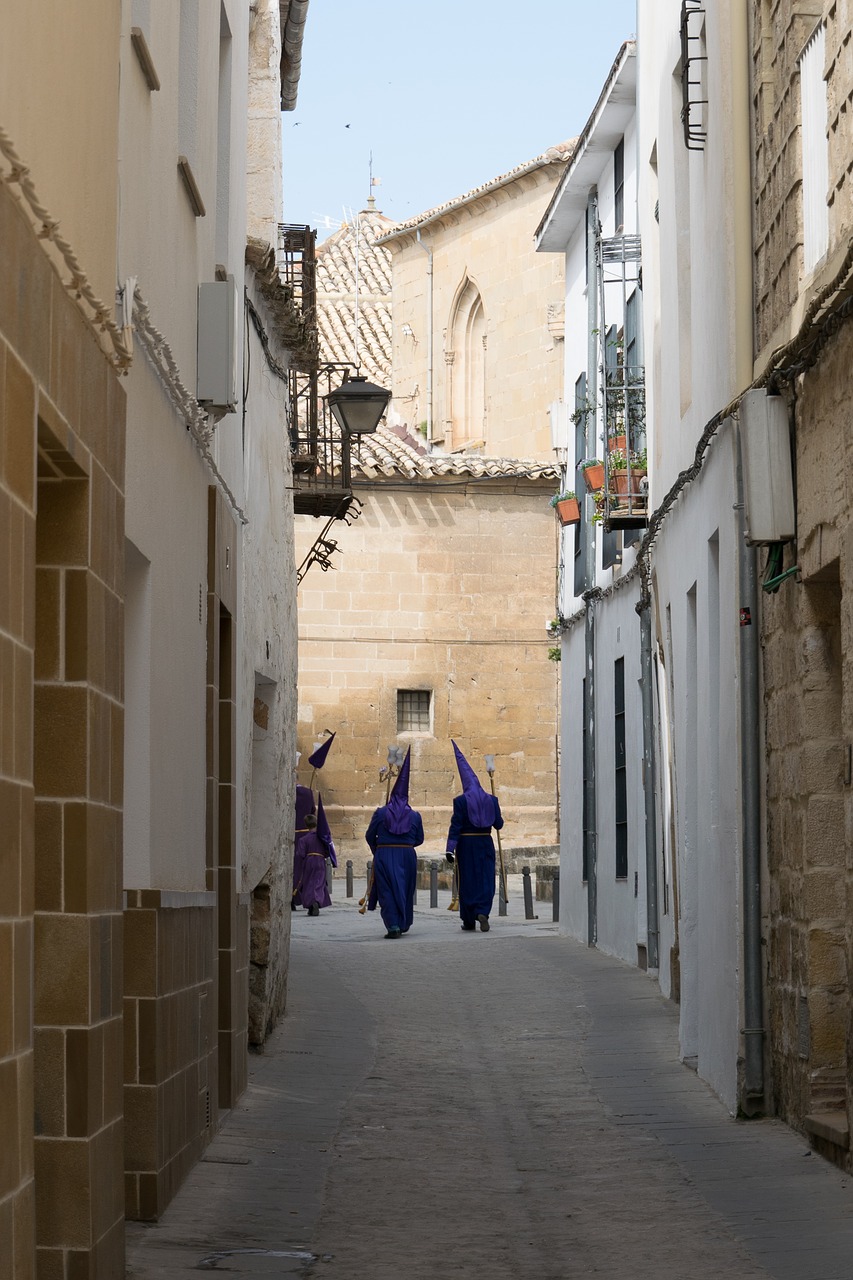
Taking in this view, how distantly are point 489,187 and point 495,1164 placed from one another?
114 ft

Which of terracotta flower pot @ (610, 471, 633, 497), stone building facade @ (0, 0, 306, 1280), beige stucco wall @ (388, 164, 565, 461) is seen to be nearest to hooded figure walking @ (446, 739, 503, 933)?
terracotta flower pot @ (610, 471, 633, 497)

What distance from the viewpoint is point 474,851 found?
2264 centimetres

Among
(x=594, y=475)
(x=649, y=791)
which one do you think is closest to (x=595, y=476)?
(x=594, y=475)

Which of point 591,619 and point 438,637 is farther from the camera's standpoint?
point 438,637

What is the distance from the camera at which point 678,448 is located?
12.9 meters

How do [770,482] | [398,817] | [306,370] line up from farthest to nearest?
[398,817]
[306,370]
[770,482]

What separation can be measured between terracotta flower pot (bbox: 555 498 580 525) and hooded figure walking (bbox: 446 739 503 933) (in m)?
3.41

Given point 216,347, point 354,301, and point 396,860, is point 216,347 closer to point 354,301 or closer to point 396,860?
point 396,860

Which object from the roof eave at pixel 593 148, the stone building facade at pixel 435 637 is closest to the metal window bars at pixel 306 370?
the roof eave at pixel 593 148

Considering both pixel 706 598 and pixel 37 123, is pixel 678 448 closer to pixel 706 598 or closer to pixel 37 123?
pixel 706 598

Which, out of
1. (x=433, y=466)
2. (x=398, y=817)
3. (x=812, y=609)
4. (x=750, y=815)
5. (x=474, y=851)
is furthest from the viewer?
(x=433, y=466)

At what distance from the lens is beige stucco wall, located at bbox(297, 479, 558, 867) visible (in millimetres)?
35594

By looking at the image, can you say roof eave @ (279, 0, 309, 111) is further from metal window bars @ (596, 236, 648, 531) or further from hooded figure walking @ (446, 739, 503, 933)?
hooded figure walking @ (446, 739, 503, 933)

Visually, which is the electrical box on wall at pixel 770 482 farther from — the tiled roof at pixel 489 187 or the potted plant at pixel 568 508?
the tiled roof at pixel 489 187
